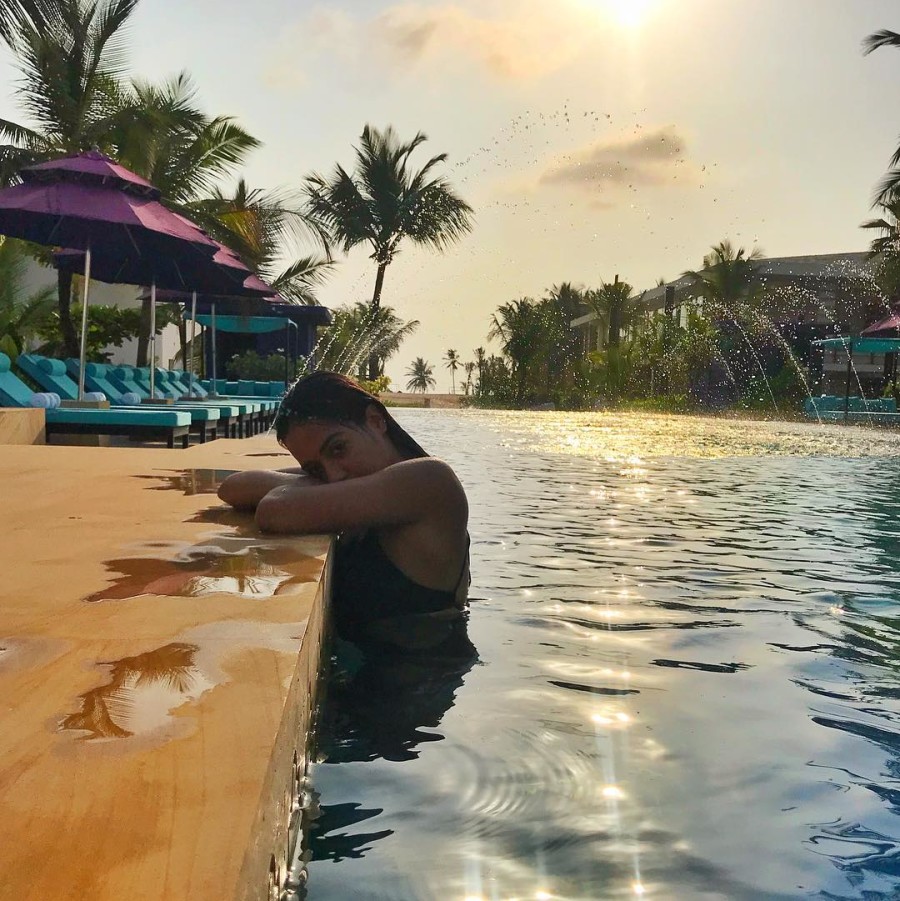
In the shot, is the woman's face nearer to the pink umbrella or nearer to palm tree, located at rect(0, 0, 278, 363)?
palm tree, located at rect(0, 0, 278, 363)

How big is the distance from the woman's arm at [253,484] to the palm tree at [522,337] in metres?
35.4

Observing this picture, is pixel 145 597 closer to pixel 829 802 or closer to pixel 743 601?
pixel 829 802

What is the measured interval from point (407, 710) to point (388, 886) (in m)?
1.12

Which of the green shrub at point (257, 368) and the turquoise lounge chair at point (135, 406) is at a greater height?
the green shrub at point (257, 368)

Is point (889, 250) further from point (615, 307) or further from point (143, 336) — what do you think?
point (143, 336)

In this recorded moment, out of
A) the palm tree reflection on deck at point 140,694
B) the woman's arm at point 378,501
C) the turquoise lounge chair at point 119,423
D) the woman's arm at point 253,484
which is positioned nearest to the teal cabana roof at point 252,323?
the turquoise lounge chair at point 119,423

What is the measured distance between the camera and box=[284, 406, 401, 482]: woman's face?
A: 3447mm

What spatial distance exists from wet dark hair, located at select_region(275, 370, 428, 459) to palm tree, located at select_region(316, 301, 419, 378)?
29.0m

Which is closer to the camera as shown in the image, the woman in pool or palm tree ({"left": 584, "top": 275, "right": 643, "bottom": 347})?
the woman in pool

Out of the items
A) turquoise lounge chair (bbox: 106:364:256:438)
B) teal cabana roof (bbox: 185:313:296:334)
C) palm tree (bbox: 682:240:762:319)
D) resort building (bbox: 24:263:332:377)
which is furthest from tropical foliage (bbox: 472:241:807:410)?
turquoise lounge chair (bbox: 106:364:256:438)

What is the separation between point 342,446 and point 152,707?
1.95m

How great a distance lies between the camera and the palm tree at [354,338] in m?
36.2

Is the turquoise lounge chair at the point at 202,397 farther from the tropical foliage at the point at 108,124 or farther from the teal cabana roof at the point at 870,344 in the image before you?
the teal cabana roof at the point at 870,344

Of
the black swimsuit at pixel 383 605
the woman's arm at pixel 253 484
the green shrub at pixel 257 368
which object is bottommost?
the black swimsuit at pixel 383 605
